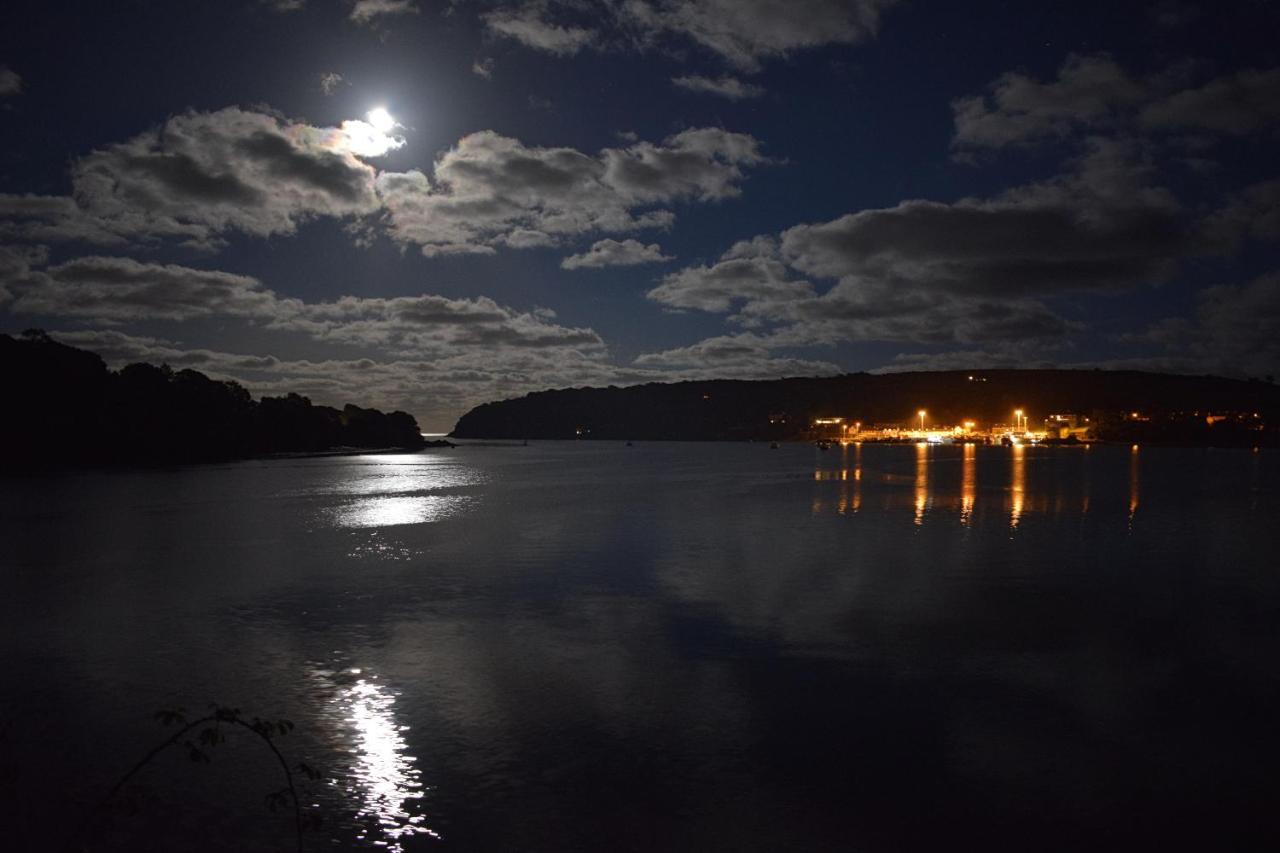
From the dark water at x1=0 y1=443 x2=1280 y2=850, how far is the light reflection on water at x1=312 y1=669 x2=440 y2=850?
6 centimetres

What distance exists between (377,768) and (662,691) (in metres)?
5.93

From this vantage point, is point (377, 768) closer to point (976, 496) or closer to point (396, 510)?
point (396, 510)

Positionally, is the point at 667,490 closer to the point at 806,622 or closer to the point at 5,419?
the point at 806,622

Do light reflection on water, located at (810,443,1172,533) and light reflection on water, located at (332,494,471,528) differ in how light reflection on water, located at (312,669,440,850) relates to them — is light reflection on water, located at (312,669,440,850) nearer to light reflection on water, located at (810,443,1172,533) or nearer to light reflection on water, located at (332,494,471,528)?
light reflection on water, located at (332,494,471,528)

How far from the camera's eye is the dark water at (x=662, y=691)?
37.2ft

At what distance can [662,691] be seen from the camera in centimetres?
1711

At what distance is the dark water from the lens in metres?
11.3

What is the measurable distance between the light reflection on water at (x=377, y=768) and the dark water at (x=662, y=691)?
63 millimetres

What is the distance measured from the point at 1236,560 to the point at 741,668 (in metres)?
28.9

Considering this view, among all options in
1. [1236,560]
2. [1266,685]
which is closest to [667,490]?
[1236,560]

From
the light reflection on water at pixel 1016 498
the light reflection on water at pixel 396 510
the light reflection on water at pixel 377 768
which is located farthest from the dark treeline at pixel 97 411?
the light reflection on water at pixel 377 768

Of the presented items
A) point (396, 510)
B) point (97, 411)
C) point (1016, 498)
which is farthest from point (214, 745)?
point (97, 411)

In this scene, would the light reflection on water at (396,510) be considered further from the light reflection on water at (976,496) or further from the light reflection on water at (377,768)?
the light reflection on water at (377,768)

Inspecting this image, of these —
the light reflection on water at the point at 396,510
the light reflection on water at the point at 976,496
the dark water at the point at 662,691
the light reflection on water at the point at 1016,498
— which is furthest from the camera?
the light reflection on water at the point at 976,496
